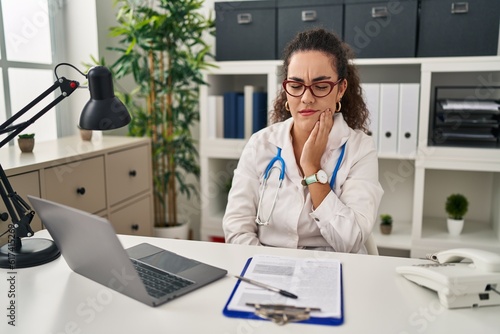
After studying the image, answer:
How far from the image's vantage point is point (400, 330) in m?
0.87

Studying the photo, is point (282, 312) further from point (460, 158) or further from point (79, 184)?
point (460, 158)

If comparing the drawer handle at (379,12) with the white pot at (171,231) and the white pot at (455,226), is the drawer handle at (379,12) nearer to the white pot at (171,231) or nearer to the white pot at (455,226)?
the white pot at (455,226)

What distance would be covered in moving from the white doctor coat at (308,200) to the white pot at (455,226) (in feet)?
4.03

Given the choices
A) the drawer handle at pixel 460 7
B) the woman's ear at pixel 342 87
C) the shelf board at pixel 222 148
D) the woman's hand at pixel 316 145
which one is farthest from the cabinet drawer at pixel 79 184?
the drawer handle at pixel 460 7

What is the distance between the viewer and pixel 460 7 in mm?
2309

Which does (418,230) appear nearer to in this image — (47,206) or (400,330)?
(400,330)

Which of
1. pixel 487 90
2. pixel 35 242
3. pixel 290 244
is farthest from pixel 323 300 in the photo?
pixel 487 90

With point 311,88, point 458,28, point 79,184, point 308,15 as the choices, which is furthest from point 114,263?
point 458,28

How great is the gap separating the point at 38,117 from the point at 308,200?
0.85 m

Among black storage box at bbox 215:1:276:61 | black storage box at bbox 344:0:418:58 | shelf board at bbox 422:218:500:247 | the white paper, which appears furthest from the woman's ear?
shelf board at bbox 422:218:500:247

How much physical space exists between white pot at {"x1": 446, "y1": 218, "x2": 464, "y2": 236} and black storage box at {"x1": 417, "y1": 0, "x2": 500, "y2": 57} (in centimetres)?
89

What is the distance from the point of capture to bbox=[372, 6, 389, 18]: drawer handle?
240cm

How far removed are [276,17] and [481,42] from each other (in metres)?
1.07

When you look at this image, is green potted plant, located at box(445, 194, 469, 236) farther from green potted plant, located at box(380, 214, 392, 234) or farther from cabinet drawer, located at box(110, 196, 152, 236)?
cabinet drawer, located at box(110, 196, 152, 236)
